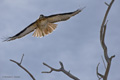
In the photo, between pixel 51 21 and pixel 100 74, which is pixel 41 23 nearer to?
pixel 51 21

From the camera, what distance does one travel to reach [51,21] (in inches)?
524

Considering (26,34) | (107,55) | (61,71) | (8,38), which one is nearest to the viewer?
(107,55)

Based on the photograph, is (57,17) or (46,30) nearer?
(57,17)

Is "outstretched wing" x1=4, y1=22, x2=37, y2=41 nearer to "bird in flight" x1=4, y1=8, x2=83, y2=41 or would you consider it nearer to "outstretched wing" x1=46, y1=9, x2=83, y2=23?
"bird in flight" x1=4, y1=8, x2=83, y2=41

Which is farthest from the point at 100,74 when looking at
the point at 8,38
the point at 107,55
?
the point at 8,38

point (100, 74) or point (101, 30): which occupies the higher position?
point (101, 30)

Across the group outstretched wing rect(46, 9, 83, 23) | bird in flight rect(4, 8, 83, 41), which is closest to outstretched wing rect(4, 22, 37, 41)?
bird in flight rect(4, 8, 83, 41)

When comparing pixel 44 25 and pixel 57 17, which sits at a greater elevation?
pixel 57 17

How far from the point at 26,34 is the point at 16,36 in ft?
2.09

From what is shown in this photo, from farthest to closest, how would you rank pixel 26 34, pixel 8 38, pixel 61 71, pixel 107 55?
1. pixel 26 34
2. pixel 8 38
3. pixel 61 71
4. pixel 107 55

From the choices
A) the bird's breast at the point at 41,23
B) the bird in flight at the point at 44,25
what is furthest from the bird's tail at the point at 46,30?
the bird's breast at the point at 41,23

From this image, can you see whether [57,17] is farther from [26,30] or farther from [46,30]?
[26,30]

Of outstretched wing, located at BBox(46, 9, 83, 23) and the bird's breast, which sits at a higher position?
outstretched wing, located at BBox(46, 9, 83, 23)

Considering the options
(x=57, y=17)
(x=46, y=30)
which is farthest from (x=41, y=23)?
(x=57, y=17)
